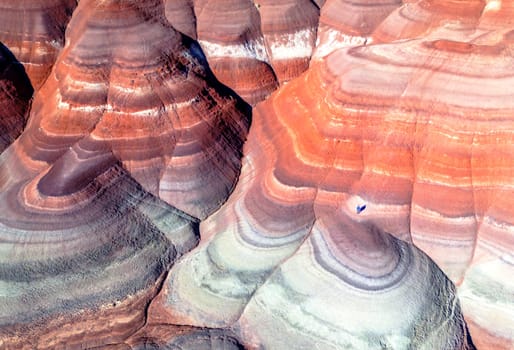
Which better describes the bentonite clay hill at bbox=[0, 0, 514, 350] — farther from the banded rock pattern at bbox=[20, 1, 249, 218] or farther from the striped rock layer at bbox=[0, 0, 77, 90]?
the striped rock layer at bbox=[0, 0, 77, 90]

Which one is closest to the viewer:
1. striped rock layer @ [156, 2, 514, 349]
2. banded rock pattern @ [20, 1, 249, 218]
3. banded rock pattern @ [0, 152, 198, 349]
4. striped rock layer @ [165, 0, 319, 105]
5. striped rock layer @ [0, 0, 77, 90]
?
striped rock layer @ [156, 2, 514, 349]

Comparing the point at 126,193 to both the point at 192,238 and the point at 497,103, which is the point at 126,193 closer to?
the point at 192,238

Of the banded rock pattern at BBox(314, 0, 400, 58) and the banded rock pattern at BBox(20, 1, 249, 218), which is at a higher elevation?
the banded rock pattern at BBox(314, 0, 400, 58)

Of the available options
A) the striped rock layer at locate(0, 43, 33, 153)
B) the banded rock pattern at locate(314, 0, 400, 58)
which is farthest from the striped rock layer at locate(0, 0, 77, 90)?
the banded rock pattern at locate(314, 0, 400, 58)

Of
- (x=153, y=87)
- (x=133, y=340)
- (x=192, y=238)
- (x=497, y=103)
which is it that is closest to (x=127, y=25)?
(x=153, y=87)

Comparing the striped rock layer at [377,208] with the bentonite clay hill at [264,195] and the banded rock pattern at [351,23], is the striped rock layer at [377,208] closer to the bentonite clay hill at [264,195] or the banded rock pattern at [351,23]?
the bentonite clay hill at [264,195]

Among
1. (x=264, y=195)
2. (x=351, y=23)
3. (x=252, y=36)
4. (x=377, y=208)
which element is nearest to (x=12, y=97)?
(x=252, y=36)
